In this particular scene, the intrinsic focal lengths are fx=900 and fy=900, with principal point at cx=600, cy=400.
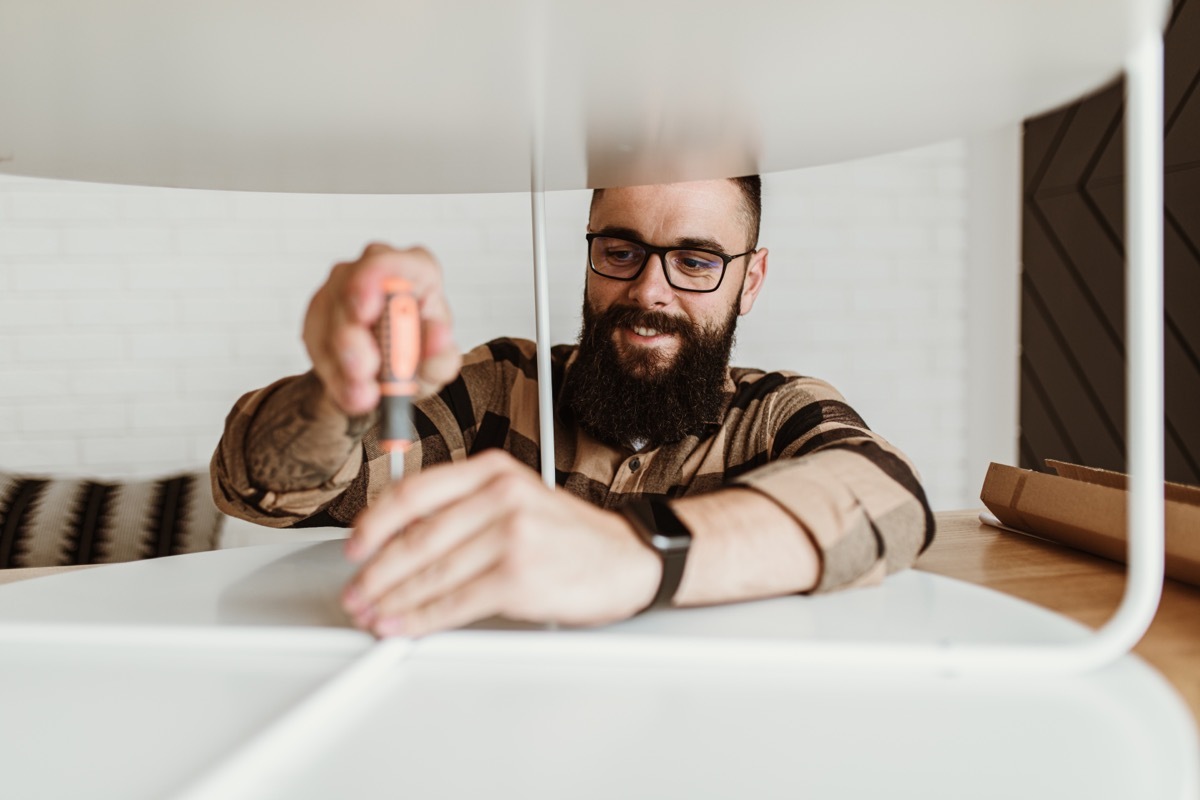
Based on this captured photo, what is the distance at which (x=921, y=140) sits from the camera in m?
0.61

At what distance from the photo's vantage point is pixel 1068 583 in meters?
0.68

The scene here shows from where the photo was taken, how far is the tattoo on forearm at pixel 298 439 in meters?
0.72

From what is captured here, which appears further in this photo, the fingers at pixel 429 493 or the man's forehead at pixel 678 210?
the man's forehead at pixel 678 210

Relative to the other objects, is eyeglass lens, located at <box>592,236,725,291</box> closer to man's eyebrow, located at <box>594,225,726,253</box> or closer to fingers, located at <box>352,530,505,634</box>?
man's eyebrow, located at <box>594,225,726,253</box>

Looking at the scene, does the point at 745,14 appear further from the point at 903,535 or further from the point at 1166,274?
the point at 1166,274

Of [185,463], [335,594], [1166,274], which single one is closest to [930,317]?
[1166,274]

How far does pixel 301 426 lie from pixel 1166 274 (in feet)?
7.10

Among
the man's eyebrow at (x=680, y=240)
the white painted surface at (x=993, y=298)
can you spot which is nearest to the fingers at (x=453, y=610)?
the man's eyebrow at (x=680, y=240)

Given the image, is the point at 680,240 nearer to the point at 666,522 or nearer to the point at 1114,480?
the point at 1114,480

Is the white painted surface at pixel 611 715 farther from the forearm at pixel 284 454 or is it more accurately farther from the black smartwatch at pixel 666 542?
the forearm at pixel 284 454

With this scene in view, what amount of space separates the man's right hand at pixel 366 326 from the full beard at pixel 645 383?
75cm

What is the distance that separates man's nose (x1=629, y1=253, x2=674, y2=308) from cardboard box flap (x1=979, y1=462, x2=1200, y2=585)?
1.84 feet

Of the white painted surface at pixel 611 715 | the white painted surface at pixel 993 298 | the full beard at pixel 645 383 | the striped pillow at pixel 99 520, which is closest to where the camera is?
the white painted surface at pixel 611 715

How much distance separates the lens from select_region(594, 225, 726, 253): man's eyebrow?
1.31m
